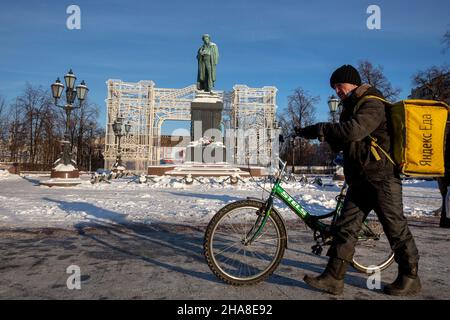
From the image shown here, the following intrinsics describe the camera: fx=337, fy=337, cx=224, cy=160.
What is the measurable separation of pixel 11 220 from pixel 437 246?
6.91m

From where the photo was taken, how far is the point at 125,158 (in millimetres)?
45344

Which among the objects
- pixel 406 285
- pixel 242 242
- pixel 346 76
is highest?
pixel 346 76

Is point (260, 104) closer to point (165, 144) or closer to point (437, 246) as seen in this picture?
point (165, 144)

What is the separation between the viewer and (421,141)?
9.08 feet

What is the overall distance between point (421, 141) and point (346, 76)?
2.76 feet

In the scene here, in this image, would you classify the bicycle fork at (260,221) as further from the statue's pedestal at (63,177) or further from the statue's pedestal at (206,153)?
the statue's pedestal at (206,153)

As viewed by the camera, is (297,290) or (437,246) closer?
(297,290)

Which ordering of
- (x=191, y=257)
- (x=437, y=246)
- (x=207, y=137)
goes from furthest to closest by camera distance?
(x=207, y=137), (x=437, y=246), (x=191, y=257)

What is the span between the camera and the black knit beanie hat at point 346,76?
3.04 m

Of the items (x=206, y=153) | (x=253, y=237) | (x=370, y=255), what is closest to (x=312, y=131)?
(x=253, y=237)

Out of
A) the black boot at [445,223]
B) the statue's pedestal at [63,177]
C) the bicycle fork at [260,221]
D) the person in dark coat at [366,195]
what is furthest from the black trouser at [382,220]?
the statue's pedestal at [63,177]

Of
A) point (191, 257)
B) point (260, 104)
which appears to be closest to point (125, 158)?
point (260, 104)

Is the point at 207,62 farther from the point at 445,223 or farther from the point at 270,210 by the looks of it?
the point at 270,210
